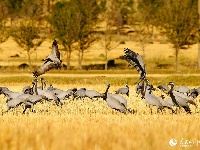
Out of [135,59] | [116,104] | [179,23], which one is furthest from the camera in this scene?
[179,23]

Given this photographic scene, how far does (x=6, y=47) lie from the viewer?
Answer: 92.7 m

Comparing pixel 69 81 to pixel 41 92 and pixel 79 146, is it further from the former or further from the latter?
pixel 79 146

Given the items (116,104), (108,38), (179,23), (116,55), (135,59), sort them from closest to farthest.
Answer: (135,59), (116,104), (179,23), (108,38), (116,55)

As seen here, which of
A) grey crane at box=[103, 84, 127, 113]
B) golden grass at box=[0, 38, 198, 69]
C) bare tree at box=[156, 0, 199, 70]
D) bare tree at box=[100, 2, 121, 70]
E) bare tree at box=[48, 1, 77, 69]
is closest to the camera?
grey crane at box=[103, 84, 127, 113]

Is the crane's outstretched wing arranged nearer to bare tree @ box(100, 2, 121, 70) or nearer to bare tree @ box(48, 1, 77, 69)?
bare tree @ box(100, 2, 121, 70)

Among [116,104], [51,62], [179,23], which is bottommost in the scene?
[116,104]

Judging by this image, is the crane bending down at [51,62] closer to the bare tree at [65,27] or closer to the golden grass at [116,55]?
the bare tree at [65,27]

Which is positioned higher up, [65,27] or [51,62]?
[65,27]

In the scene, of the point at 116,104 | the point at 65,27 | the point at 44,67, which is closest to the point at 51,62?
the point at 44,67

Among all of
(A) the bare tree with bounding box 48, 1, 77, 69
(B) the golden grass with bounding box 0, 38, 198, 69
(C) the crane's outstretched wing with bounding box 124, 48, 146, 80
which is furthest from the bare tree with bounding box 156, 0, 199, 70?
(C) the crane's outstretched wing with bounding box 124, 48, 146, 80

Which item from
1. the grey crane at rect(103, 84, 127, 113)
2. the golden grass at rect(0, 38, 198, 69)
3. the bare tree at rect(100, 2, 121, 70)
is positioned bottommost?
the grey crane at rect(103, 84, 127, 113)

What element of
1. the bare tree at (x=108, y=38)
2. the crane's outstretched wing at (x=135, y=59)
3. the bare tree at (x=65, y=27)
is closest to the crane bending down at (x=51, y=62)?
the crane's outstretched wing at (x=135, y=59)

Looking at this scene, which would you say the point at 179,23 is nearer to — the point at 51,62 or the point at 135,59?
the point at 51,62

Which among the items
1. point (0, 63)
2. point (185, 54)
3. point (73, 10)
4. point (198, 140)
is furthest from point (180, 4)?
point (198, 140)
